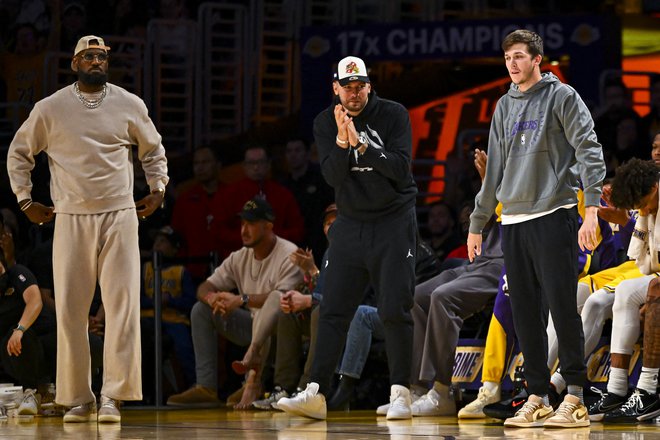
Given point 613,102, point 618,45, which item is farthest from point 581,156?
point 618,45

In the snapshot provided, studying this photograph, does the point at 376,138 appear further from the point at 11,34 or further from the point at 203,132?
the point at 11,34

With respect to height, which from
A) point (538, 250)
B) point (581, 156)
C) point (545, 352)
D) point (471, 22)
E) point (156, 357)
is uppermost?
point (471, 22)

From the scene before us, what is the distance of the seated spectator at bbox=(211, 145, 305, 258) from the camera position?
1003 centimetres

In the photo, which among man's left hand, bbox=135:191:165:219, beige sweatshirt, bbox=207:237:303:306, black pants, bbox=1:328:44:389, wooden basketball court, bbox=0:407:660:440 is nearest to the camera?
wooden basketball court, bbox=0:407:660:440

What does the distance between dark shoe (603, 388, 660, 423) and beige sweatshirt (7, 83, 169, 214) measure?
265 cm

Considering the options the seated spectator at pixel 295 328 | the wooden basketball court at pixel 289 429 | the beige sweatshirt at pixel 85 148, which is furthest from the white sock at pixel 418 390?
the beige sweatshirt at pixel 85 148

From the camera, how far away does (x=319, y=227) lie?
977 cm

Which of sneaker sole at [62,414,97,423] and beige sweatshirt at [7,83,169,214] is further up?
beige sweatshirt at [7,83,169,214]

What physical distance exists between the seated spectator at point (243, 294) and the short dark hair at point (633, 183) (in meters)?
2.85

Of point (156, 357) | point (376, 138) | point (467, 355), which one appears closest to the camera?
point (376, 138)

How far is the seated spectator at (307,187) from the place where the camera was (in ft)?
33.4

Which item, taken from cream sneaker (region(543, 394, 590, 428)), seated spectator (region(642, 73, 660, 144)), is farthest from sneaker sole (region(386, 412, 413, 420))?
seated spectator (region(642, 73, 660, 144))

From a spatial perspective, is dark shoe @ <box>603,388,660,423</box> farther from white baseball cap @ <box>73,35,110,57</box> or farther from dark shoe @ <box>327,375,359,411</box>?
white baseball cap @ <box>73,35,110,57</box>

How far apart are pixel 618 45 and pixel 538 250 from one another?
646 cm
